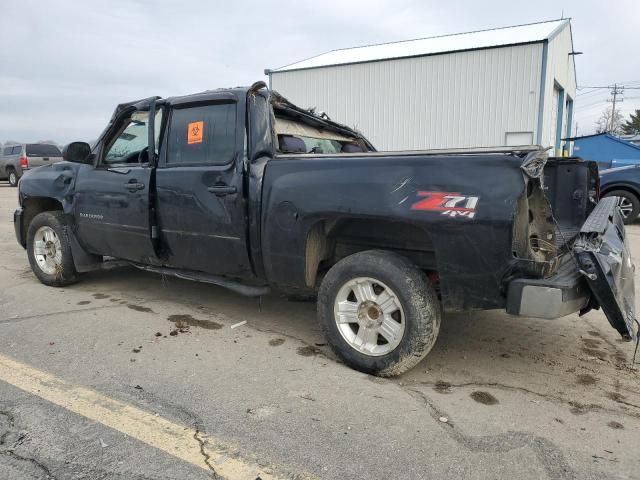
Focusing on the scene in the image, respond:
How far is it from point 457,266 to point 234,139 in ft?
6.57

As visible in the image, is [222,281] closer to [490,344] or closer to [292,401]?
[292,401]

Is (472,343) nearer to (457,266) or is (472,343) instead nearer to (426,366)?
(426,366)

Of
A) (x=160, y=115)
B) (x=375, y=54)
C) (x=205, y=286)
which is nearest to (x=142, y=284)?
(x=205, y=286)

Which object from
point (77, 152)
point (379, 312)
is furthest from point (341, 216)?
point (77, 152)

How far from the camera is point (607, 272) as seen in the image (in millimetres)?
2857

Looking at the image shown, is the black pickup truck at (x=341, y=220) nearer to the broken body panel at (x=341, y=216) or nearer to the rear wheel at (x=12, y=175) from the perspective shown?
the broken body panel at (x=341, y=216)

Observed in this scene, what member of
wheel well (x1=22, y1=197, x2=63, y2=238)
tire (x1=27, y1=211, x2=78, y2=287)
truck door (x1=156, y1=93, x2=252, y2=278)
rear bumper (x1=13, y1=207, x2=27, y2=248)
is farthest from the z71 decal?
rear bumper (x1=13, y1=207, x2=27, y2=248)

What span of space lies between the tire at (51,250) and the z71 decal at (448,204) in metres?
3.98

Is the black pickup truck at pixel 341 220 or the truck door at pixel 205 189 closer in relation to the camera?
the black pickup truck at pixel 341 220

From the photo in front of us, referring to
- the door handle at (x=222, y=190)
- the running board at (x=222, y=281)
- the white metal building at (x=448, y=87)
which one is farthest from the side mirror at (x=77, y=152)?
the white metal building at (x=448, y=87)

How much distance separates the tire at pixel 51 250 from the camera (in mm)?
5395

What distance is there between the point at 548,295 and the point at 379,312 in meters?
1.05

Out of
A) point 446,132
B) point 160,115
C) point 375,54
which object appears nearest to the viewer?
point 160,115

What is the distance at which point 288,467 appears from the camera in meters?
2.44
